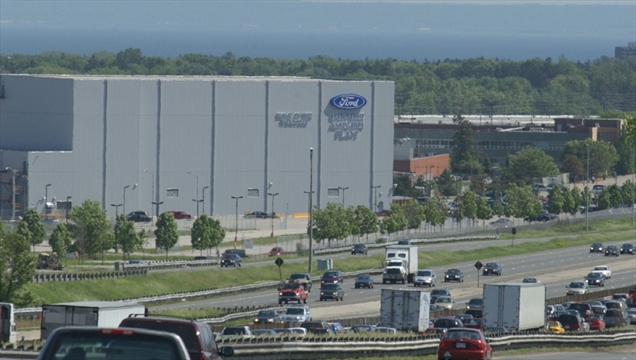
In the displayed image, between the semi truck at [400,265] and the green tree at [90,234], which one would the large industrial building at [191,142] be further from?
the semi truck at [400,265]

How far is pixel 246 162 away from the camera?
155375 mm

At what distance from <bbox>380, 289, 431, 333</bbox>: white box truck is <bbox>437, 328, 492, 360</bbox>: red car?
1626cm

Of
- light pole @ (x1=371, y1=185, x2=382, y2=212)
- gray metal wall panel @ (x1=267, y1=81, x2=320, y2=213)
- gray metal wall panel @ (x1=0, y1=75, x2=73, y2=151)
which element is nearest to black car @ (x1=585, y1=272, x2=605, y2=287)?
gray metal wall panel @ (x1=267, y1=81, x2=320, y2=213)

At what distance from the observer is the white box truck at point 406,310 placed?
5297 centimetres

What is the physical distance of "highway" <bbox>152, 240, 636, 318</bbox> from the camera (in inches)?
2869

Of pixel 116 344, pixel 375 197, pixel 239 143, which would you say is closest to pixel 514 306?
pixel 116 344

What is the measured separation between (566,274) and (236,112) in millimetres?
63593

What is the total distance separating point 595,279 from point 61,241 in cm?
4073

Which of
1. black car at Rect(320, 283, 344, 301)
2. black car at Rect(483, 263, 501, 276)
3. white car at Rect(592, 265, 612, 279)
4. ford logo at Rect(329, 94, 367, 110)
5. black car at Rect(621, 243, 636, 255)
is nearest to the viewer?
black car at Rect(320, 283, 344, 301)

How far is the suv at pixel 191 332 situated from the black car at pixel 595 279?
75944mm

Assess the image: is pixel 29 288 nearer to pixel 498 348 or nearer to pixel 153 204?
pixel 498 348

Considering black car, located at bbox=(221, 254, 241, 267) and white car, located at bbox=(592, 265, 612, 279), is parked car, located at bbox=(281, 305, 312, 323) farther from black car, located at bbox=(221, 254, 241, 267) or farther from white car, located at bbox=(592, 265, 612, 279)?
white car, located at bbox=(592, 265, 612, 279)

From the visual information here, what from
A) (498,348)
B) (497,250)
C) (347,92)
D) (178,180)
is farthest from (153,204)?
(498,348)

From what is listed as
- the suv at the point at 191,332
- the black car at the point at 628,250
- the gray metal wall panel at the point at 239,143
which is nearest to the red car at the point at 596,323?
the suv at the point at 191,332
